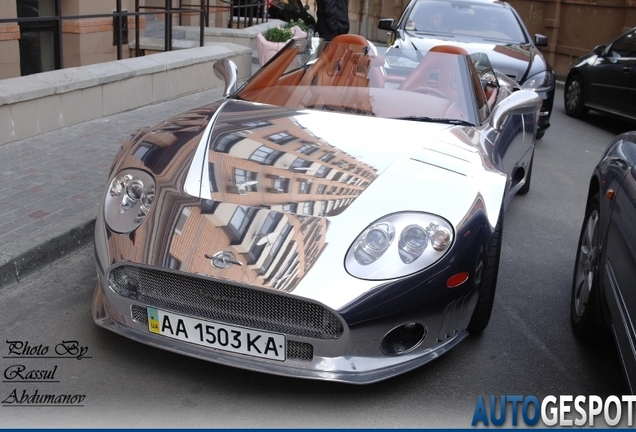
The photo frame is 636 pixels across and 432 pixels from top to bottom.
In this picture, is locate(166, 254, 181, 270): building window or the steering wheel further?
the steering wheel

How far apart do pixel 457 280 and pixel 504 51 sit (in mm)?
6609

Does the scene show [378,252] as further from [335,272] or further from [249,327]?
[249,327]

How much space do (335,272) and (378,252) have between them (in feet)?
0.71

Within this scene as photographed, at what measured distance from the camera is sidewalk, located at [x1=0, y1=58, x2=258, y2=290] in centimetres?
459

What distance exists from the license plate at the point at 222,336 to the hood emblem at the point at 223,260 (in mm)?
243

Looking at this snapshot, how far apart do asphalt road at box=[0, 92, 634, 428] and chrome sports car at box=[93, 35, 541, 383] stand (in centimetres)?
18

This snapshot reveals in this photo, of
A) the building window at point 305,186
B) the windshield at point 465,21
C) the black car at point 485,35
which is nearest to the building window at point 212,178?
the building window at point 305,186

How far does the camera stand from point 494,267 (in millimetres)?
3793

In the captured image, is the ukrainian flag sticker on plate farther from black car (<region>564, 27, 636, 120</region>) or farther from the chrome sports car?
black car (<region>564, 27, 636, 120</region>)

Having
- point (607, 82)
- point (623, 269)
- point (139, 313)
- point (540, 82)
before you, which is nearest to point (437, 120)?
point (623, 269)

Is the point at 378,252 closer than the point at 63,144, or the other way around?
the point at 378,252

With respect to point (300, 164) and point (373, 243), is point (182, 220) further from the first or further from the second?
point (373, 243)

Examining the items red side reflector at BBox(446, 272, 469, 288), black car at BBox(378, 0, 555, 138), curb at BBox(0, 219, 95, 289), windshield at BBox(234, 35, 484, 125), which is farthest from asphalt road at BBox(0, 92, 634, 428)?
black car at BBox(378, 0, 555, 138)

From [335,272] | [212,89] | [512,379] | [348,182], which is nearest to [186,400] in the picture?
[335,272]
